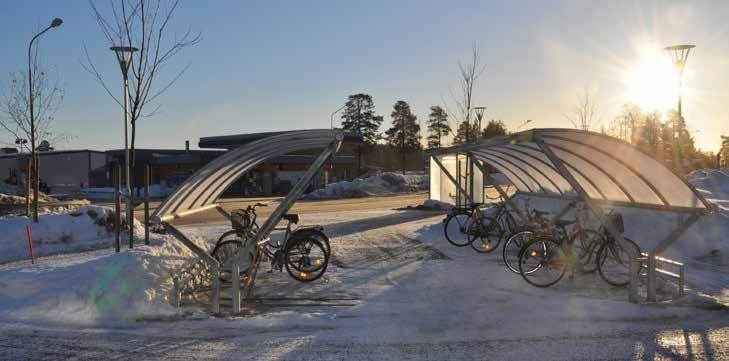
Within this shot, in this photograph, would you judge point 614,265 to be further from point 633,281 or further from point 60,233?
point 60,233

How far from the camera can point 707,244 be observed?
34.1 feet

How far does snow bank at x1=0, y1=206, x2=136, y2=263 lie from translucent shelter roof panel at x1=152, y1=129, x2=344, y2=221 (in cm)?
552

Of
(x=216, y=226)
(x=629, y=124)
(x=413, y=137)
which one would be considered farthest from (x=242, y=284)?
(x=413, y=137)

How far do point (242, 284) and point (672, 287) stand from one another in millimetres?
6191

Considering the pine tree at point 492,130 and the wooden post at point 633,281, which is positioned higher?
the pine tree at point 492,130

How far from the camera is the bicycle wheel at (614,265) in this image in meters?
7.62

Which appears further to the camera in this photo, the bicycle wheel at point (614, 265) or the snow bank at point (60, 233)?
the snow bank at point (60, 233)

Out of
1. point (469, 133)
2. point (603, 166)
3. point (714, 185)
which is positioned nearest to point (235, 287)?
point (603, 166)

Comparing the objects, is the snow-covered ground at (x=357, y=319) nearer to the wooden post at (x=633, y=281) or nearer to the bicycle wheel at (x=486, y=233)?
the wooden post at (x=633, y=281)

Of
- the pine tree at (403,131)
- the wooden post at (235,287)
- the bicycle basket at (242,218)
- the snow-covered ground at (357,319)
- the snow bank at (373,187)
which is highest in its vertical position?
the pine tree at (403,131)

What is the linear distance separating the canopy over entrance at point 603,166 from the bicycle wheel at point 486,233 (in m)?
1.48

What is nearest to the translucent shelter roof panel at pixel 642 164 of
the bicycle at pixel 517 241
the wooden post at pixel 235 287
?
the bicycle at pixel 517 241

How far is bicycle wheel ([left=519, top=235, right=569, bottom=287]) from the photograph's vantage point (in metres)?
7.69

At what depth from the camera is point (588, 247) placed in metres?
8.05
